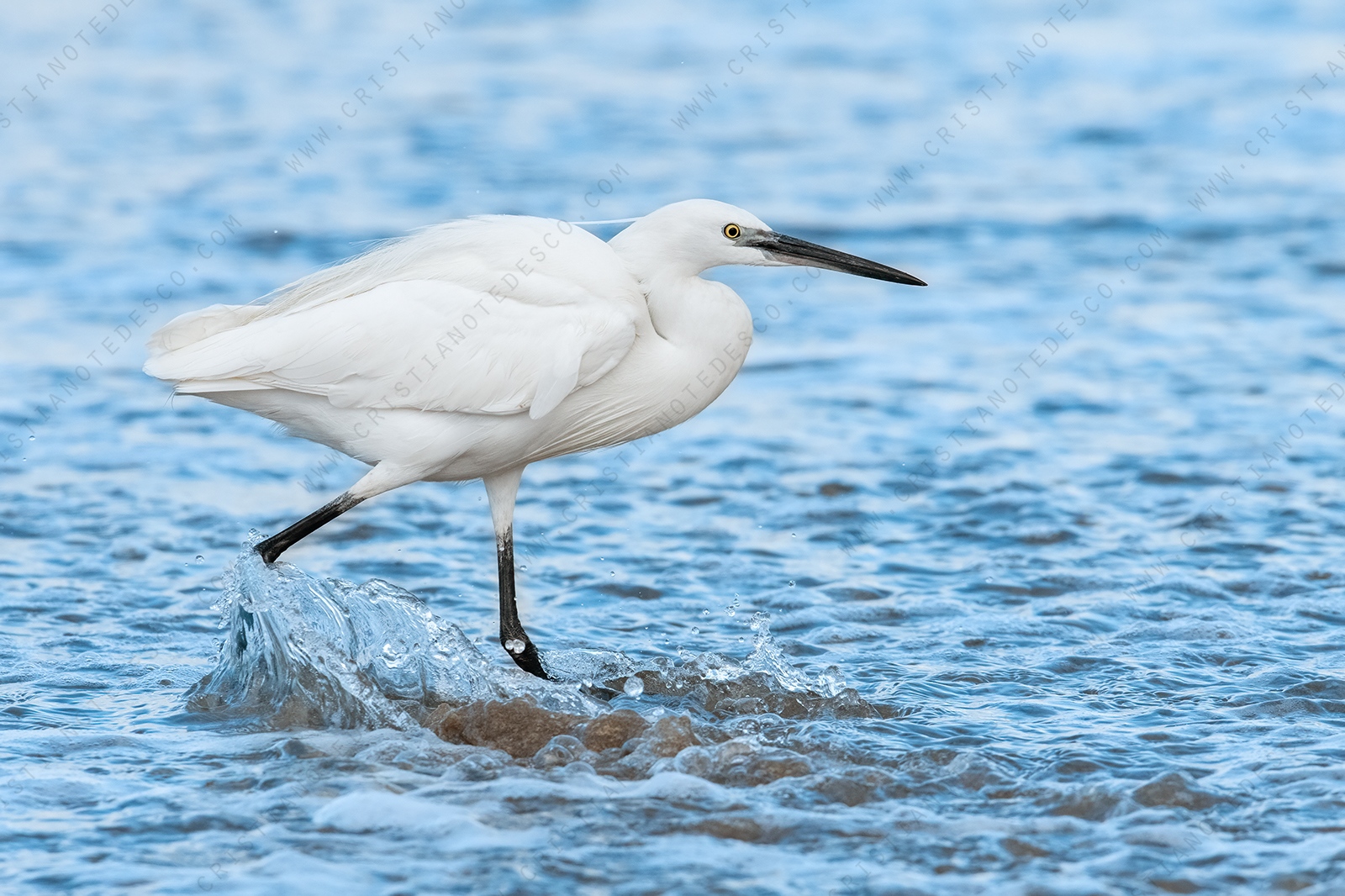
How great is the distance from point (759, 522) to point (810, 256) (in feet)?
7.76

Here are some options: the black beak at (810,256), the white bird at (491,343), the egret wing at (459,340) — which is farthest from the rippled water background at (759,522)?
the black beak at (810,256)

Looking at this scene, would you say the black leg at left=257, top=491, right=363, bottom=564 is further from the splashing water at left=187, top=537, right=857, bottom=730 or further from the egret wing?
the egret wing

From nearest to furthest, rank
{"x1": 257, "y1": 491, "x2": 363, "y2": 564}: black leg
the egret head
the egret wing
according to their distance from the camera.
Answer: the egret wing, the egret head, {"x1": 257, "y1": 491, "x2": 363, "y2": 564}: black leg

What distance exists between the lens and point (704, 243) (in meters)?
5.69

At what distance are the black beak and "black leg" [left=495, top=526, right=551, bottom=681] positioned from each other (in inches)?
60.7

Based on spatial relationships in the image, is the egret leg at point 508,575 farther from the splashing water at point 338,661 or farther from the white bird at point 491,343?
the white bird at point 491,343

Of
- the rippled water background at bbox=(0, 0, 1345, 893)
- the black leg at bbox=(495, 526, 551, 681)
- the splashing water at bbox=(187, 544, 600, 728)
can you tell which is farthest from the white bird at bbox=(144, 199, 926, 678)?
the rippled water background at bbox=(0, 0, 1345, 893)

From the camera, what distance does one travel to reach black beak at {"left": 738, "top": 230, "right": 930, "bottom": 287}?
5.75 metres

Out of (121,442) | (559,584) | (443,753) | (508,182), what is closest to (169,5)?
(508,182)

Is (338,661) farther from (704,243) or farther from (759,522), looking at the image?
(759,522)

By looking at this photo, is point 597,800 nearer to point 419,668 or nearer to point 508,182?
point 419,668

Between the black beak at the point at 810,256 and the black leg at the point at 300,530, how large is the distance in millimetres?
1770

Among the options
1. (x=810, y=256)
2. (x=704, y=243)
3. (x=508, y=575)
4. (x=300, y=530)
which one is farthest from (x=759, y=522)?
(x=300, y=530)

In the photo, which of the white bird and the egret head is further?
the egret head
